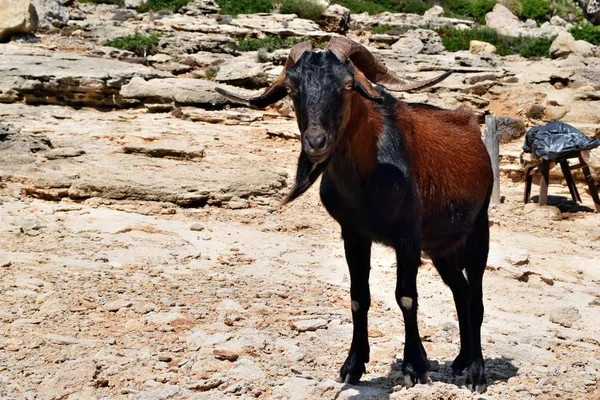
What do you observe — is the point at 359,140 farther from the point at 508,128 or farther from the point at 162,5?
the point at 162,5

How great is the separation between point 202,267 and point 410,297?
4.16 m

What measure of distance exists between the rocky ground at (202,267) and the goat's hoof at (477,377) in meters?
0.11

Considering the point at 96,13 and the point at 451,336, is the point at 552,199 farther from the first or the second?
the point at 96,13

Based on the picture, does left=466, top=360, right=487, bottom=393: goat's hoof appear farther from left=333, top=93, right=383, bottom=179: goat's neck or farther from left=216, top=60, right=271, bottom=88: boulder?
left=216, top=60, right=271, bottom=88: boulder

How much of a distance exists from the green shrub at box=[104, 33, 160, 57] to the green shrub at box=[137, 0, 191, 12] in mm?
8042

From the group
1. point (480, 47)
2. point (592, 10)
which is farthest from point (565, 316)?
point (592, 10)

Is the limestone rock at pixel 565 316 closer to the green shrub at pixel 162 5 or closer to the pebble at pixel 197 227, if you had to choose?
the pebble at pixel 197 227

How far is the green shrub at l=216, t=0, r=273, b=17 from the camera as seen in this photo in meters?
32.2

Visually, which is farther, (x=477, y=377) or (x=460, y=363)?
(x=460, y=363)

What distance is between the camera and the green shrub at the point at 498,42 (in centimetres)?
2922

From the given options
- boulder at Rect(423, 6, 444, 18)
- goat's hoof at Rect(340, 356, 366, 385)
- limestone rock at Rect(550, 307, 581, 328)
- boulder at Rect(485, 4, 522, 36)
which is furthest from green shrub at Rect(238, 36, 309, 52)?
boulder at Rect(485, 4, 522, 36)

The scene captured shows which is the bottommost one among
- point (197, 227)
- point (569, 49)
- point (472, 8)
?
point (197, 227)

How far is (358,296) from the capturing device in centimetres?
581

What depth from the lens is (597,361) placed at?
6.99 meters
